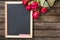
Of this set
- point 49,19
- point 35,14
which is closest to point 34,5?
point 35,14

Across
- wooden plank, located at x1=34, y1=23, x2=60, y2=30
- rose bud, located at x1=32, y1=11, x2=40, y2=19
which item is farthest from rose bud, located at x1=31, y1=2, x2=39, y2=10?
wooden plank, located at x1=34, y1=23, x2=60, y2=30

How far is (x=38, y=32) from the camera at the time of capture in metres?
1.58

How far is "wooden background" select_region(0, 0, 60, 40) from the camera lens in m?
1.56

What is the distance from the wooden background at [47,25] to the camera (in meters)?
1.56

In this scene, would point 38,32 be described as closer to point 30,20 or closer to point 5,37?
point 30,20

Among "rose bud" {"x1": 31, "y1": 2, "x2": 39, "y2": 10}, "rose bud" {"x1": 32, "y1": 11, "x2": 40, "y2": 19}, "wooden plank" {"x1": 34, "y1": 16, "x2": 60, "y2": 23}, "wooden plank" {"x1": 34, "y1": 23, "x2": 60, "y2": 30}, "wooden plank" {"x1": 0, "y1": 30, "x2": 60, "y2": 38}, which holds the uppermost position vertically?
"rose bud" {"x1": 31, "y1": 2, "x2": 39, "y2": 10}

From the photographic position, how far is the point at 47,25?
1571 mm

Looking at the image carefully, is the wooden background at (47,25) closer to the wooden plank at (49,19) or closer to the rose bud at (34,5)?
the wooden plank at (49,19)

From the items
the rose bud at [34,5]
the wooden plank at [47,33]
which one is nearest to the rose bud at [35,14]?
the rose bud at [34,5]

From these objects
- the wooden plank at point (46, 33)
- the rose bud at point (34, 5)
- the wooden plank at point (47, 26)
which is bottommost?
the wooden plank at point (46, 33)

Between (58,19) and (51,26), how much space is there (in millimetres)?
89

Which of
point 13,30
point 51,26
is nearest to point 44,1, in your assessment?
point 51,26

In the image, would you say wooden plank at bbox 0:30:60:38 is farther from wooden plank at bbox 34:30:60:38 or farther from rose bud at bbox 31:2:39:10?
rose bud at bbox 31:2:39:10

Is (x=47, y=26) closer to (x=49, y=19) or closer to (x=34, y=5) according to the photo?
(x=49, y=19)
